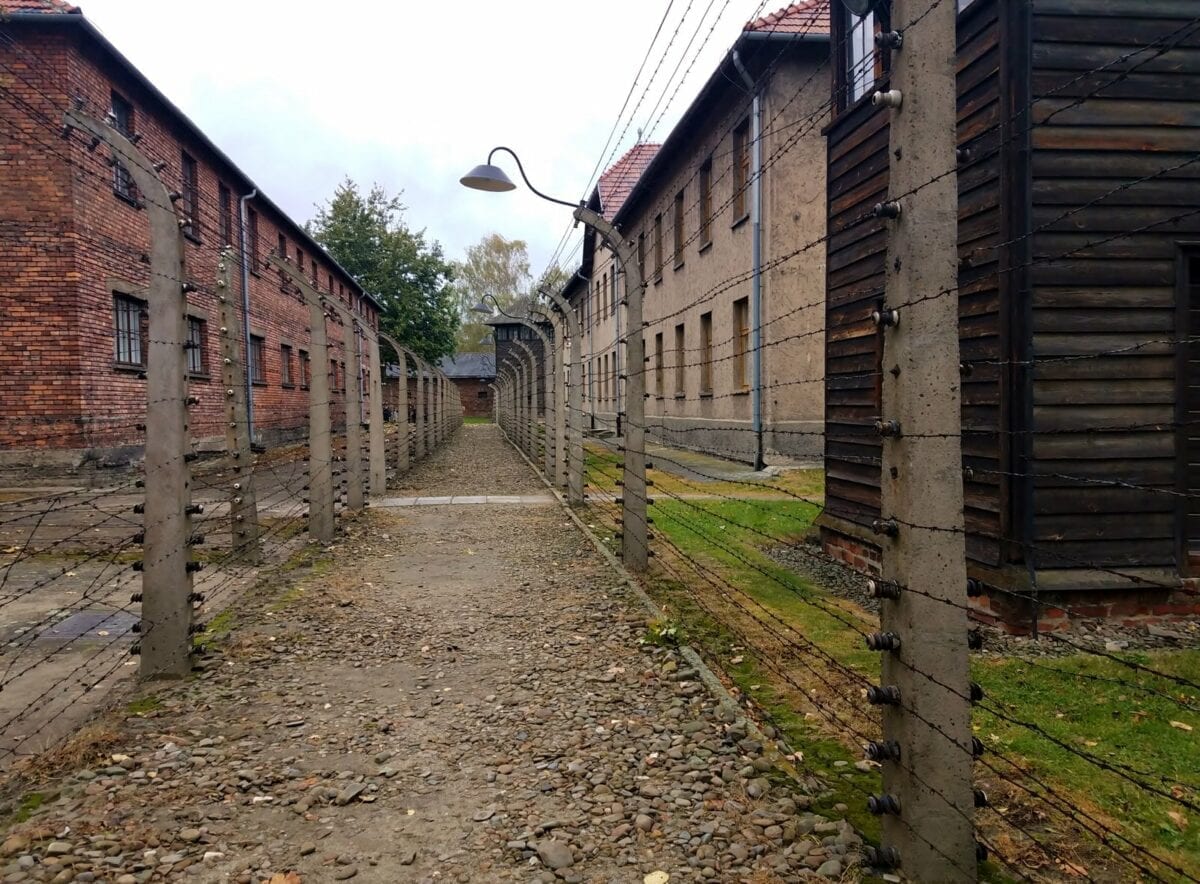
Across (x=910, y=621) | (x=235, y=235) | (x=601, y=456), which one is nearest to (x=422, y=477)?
(x=601, y=456)

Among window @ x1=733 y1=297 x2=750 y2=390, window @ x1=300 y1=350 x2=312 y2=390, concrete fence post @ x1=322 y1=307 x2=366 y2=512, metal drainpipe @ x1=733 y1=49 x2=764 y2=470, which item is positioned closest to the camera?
concrete fence post @ x1=322 y1=307 x2=366 y2=512

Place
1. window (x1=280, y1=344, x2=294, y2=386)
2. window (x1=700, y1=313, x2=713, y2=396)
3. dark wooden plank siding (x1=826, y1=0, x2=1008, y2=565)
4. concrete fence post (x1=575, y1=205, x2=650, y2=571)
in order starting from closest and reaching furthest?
dark wooden plank siding (x1=826, y1=0, x2=1008, y2=565), concrete fence post (x1=575, y1=205, x2=650, y2=571), window (x1=700, y1=313, x2=713, y2=396), window (x1=280, y1=344, x2=294, y2=386)

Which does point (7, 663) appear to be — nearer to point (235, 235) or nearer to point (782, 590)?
point (782, 590)

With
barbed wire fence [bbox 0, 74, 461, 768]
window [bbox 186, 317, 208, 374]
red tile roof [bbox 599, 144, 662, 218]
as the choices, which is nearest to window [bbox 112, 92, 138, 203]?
barbed wire fence [bbox 0, 74, 461, 768]

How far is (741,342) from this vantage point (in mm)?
16844

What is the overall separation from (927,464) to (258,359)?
73.4 feet

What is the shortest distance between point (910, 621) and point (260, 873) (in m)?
2.20

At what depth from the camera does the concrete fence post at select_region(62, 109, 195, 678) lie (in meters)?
4.38

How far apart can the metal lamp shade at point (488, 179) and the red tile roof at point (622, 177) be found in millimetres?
20019

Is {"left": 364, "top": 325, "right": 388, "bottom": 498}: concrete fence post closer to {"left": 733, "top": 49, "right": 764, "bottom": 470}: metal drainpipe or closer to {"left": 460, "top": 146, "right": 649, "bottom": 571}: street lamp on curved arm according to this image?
{"left": 460, "top": 146, "right": 649, "bottom": 571}: street lamp on curved arm

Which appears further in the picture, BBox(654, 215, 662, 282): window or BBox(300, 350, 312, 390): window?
BBox(300, 350, 312, 390): window

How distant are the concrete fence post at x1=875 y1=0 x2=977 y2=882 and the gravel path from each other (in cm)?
44

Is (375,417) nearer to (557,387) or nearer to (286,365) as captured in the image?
(557,387)

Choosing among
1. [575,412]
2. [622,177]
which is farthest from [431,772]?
[622,177]
